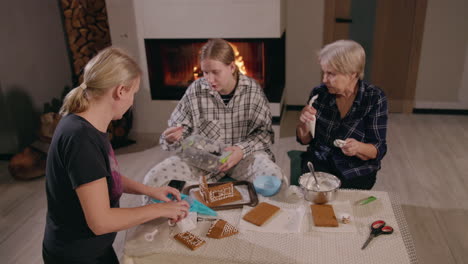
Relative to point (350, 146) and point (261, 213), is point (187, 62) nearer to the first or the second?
point (350, 146)

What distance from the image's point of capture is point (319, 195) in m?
1.35

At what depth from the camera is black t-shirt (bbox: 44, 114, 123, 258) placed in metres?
1.04

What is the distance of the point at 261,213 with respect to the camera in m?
1.31

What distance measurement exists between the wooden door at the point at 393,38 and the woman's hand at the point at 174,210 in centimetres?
294

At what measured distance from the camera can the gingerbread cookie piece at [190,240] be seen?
1.18m

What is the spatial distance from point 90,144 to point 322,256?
2.35 feet

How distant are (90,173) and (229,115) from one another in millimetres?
1057

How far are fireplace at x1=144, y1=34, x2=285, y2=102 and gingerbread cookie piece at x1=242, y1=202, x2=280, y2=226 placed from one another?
2033 millimetres

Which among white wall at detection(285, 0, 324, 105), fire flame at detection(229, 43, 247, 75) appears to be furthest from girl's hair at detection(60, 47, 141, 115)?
white wall at detection(285, 0, 324, 105)

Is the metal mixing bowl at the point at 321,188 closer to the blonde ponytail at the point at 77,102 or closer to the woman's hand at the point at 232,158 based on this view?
the woman's hand at the point at 232,158

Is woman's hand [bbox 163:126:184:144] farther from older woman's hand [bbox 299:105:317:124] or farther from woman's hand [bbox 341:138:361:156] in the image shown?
woman's hand [bbox 341:138:361:156]

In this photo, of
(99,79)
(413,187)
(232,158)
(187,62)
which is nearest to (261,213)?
(232,158)

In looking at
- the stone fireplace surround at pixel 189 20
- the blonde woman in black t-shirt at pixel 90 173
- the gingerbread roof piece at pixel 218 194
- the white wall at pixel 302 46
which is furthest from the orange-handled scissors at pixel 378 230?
the white wall at pixel 302 46

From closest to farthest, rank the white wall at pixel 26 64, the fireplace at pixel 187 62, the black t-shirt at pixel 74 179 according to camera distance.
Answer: the black t-shirt at pixel 74 179, the white wall at pixel 26 64, the fireplace at pixel 187 62
